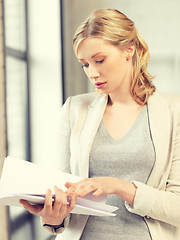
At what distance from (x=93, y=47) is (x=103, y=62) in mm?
60

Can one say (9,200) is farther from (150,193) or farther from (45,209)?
(150,193)

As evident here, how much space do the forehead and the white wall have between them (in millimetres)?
2114

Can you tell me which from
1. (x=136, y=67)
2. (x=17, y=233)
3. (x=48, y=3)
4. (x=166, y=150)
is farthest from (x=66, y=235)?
(x=48, y=3)

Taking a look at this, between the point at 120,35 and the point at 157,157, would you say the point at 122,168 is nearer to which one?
the point at 157,157

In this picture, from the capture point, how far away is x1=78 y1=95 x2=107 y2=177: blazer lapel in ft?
4.21

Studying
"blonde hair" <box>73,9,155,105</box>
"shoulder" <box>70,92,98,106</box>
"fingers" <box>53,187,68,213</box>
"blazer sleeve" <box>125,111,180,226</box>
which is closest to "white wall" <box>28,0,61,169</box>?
"shoulder" <box>70,92,98,106</box>

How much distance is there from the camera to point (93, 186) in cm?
108

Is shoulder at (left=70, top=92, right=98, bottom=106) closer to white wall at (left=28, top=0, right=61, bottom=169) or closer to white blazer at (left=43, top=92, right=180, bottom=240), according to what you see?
white blazer at (left=43, top=92, right=180, bottom=240)

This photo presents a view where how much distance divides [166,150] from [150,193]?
0.52ft

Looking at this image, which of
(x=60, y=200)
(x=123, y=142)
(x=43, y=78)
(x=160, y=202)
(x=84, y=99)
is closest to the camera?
(x=60, y=200)

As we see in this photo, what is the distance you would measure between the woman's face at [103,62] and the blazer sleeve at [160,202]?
14.0 inches

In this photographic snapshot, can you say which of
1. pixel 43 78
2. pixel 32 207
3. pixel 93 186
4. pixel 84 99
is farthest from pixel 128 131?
pixel 43 78

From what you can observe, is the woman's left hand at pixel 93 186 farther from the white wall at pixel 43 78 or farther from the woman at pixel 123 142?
the white wall at pixel 43 78

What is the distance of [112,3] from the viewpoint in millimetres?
3898
